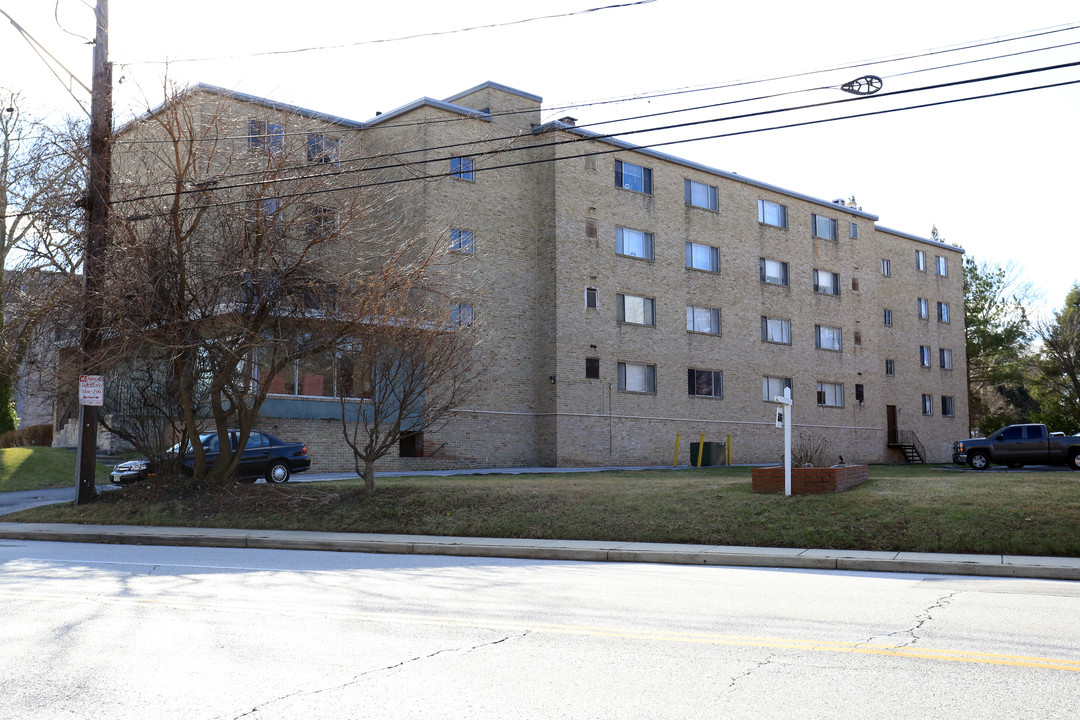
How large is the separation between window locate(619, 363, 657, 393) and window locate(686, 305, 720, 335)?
2899mm

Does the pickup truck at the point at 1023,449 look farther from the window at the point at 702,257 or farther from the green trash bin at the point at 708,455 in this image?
the window at the point at 702,257

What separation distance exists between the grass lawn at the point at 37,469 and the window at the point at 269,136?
11.7 m

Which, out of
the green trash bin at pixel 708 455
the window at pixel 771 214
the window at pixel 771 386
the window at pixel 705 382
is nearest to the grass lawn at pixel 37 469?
the green trash bin at pixel 708 455

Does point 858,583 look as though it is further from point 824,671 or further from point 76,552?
point 76,552

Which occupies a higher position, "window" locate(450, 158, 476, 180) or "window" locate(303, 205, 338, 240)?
"window" locate(450, 158, 476, 180)

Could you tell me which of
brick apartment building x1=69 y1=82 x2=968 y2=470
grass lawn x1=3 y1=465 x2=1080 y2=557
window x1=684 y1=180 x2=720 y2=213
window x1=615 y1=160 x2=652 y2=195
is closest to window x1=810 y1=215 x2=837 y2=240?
brick apartment building x1=69 y1=82 x2=968 y2=470

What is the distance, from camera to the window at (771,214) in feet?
140

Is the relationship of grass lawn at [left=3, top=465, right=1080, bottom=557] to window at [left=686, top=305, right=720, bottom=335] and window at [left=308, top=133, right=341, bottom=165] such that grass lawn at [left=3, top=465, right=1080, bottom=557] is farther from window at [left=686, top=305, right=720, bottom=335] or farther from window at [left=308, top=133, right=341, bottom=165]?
window at [left=686, top=305, right=720, bottom=335]

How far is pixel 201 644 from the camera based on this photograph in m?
6.73

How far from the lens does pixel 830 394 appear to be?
4528 cm

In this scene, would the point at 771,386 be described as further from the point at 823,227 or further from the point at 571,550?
the point at 571,550

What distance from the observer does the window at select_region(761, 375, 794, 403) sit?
138ft

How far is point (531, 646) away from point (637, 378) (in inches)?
1208

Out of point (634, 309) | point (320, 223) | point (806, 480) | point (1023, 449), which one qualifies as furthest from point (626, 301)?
point (806, 480)
